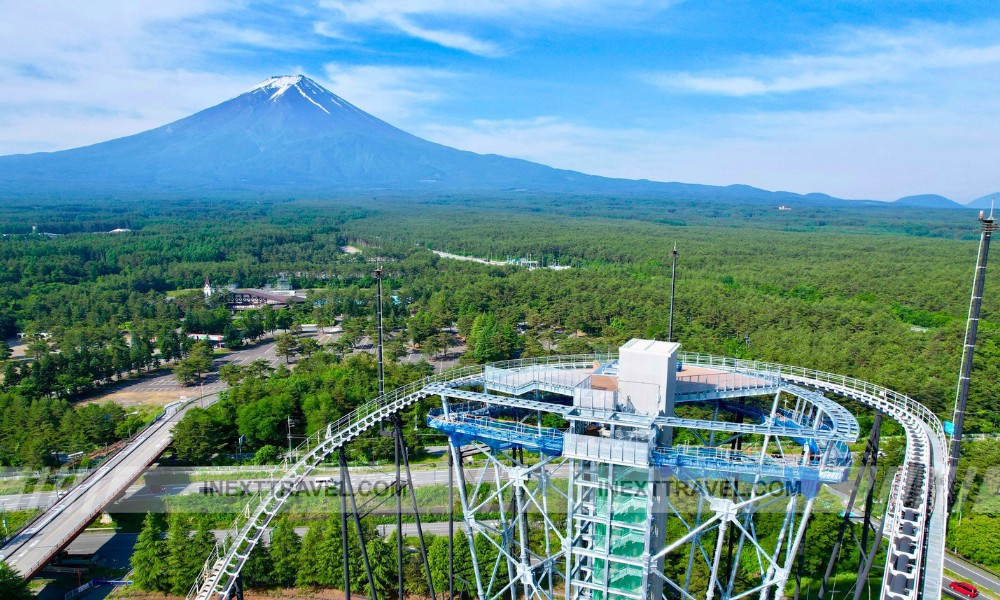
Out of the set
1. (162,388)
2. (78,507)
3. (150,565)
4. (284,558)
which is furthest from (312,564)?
(162,388)

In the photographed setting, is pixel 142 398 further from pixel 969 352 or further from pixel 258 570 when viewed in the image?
pixel 969 352

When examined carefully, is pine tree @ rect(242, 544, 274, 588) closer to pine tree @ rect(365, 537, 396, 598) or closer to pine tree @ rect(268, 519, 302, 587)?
pine tree @ rect(268, 519, 302, 587)

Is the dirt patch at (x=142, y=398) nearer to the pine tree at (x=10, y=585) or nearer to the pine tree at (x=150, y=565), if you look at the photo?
the pine tree at (x=150, y=565)

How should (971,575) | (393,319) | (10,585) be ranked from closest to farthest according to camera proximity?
(10,585), (971,575), (393,319)

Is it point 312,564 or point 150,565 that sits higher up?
point 150,565

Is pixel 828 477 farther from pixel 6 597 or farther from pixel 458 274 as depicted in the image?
pixel 458 274

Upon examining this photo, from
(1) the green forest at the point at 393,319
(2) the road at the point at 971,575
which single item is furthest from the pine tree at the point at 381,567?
(2) the road at the point at 971,575

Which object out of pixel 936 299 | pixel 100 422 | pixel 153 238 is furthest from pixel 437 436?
pixel 153 238
